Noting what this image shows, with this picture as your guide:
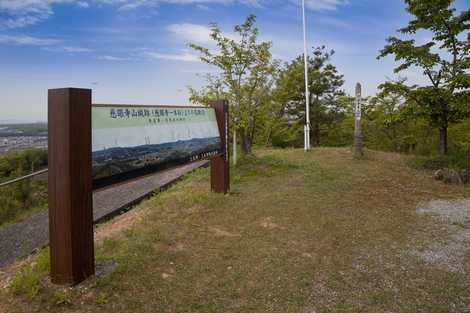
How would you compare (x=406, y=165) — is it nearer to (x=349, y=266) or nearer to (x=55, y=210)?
(x=349, y=266)

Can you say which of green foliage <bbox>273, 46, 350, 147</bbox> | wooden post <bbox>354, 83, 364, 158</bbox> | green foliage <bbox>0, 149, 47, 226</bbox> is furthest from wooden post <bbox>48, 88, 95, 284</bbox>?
green foliage <bbox>273, 46, 350, 147</bbox>

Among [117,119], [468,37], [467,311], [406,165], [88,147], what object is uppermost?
[468,37]

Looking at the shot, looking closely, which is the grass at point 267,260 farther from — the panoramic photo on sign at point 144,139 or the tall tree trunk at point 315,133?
the tall tree trunk at point 315,133

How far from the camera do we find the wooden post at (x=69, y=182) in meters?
2.56

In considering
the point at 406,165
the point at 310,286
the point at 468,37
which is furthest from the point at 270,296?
the point at 468,37

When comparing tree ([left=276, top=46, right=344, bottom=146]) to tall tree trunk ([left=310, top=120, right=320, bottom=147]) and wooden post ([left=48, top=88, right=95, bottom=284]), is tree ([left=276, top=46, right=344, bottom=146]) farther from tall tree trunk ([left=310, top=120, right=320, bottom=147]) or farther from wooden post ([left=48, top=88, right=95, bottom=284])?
wooden post ([left=48, top=88, right=95, bottom=284])

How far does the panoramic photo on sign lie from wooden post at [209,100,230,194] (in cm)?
37

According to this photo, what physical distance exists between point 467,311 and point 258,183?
14.3ft

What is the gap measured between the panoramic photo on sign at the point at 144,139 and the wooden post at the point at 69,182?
0.22 metres

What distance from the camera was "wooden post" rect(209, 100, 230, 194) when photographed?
18.8 ft

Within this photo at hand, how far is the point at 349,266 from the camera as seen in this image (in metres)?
3.13

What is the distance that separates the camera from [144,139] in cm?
366

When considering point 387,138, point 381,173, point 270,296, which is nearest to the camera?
point 270,296

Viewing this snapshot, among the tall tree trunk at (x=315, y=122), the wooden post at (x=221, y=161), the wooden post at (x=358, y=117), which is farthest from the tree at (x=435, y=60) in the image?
the tall tree trunk at (x=315, y=122)
